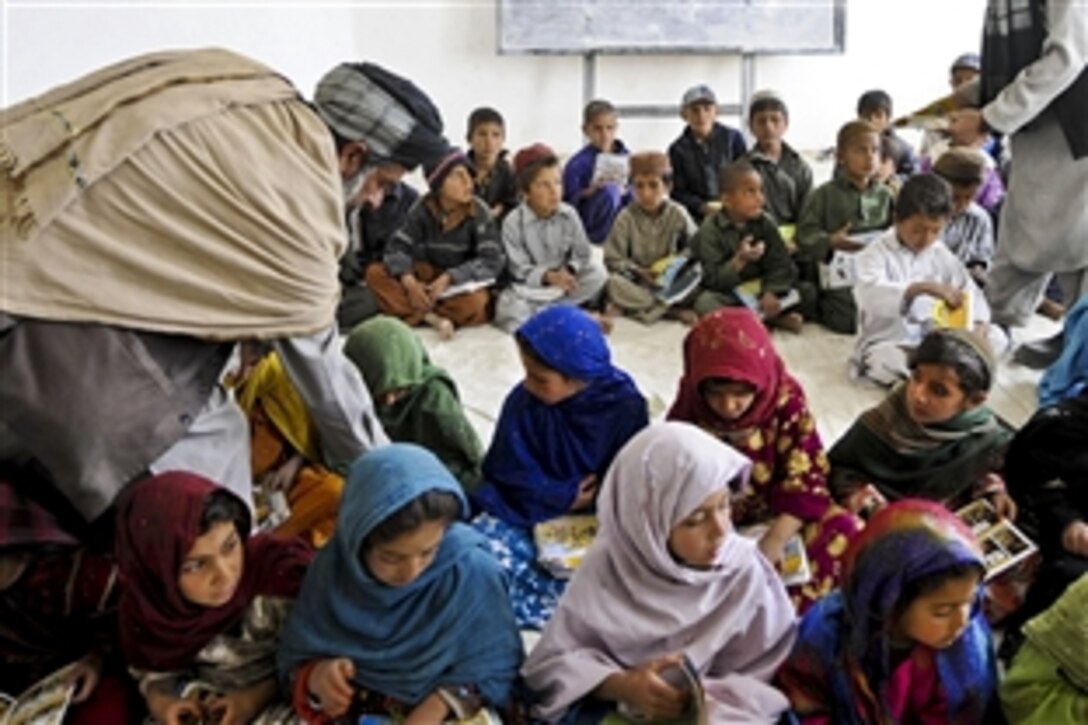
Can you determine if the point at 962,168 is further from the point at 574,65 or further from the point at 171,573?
the point at 574,65

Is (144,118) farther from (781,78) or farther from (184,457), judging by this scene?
(781,78)

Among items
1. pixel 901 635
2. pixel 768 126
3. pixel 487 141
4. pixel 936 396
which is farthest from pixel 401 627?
pixel 487 141

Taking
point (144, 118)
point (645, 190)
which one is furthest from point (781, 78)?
point (144, 118)

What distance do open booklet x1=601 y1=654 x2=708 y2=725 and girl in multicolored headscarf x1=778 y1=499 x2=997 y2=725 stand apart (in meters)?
0.18

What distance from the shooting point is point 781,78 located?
7.80 metres

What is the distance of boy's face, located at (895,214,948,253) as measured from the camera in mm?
3463

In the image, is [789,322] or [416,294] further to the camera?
[416,294]

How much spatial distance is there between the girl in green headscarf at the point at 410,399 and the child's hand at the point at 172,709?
0.96 meters

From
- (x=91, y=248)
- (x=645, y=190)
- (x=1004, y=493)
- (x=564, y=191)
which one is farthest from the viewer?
(x=564, y=191)

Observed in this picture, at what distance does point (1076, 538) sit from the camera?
2133 mm

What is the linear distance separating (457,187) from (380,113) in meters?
1.79

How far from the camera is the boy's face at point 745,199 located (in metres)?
3.96

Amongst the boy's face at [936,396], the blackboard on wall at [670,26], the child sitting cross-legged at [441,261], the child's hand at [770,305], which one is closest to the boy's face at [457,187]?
the child sitting cross-legged at [441,261]

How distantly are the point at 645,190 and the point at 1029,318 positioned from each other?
4.86ft
